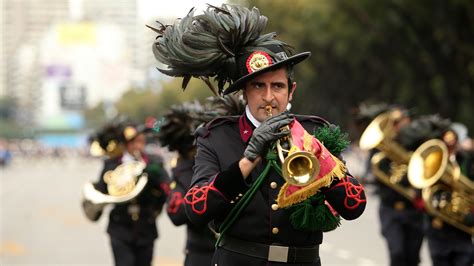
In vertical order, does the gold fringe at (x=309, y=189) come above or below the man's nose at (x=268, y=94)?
below

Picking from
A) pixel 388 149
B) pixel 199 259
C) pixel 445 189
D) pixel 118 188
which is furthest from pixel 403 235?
pixel 199 259

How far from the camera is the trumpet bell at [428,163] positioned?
967 cm

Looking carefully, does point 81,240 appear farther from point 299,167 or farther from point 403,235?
point 299,167

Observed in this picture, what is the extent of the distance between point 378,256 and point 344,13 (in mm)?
25054

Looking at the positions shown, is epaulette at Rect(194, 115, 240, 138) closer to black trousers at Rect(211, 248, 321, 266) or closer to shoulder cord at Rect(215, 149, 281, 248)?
shoulder cord at Rect(215, 149, 281, 248)

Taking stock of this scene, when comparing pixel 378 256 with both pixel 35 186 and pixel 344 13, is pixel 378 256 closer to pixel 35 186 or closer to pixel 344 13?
pixel 344 13

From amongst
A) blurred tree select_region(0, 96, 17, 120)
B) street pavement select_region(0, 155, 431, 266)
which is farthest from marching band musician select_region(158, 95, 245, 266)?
blurred tree select_region(0, 96, 17, 120)

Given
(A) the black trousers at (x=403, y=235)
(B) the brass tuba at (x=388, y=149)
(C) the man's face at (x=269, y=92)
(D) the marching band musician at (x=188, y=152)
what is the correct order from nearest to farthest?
(C) the man's face at (x=269, y=92) < (D) the marching band musician at (x=188, y=152) < (A) the black trousers at (x=403, y=235) < (B) the brass tuba at (x=388, y=149)

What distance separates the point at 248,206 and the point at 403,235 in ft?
21.9

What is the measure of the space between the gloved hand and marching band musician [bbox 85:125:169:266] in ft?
18.5

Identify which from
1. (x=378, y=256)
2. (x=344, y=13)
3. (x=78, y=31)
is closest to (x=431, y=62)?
(x=344, y=13)

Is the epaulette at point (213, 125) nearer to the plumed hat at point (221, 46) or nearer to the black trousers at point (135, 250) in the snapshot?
the plumed hat at point (221, 46)

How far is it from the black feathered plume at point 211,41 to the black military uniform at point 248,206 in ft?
0.97

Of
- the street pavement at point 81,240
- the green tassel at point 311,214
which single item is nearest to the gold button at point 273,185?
the green tassel at point 311,214
